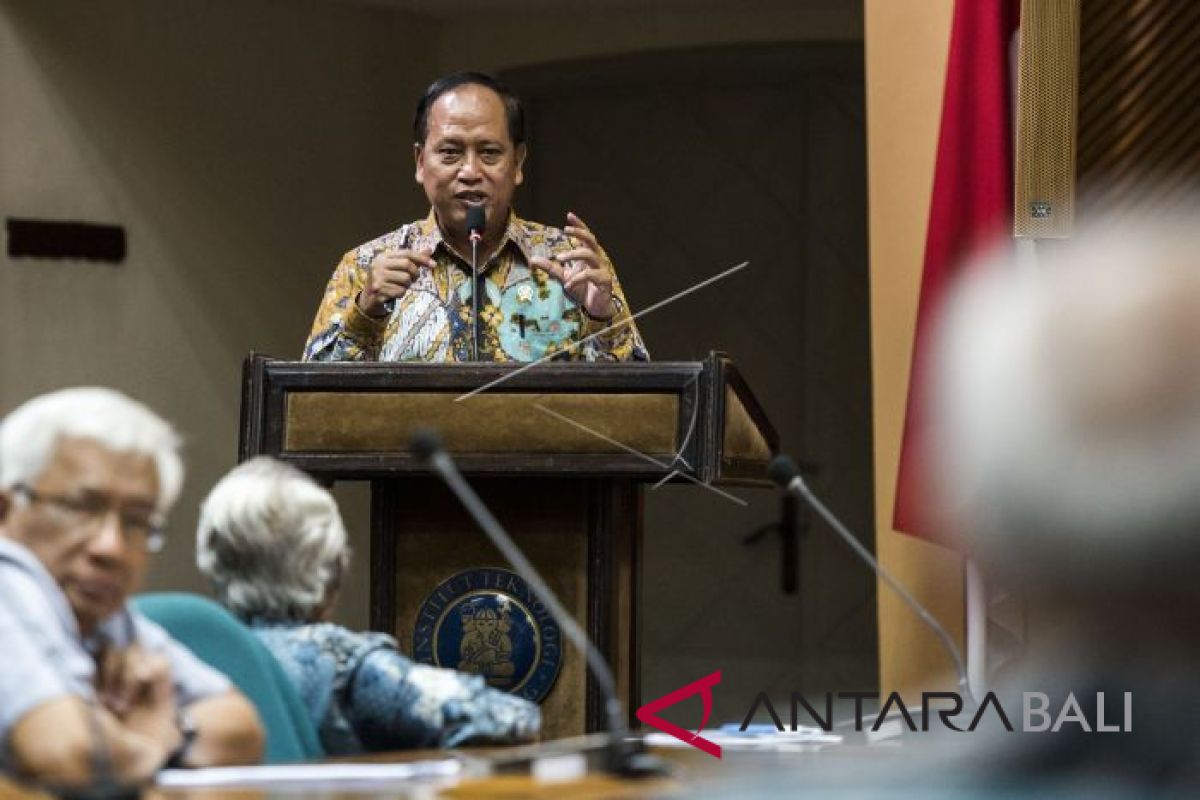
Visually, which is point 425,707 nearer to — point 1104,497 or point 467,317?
point 1104,497

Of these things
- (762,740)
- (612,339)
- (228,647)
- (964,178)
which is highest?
(964,178)

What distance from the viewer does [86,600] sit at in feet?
6.66

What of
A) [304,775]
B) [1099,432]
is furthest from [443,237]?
[1099,432]

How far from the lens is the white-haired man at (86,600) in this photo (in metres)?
1.92

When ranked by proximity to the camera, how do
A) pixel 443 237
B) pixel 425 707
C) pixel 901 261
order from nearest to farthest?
pixel 425 707
pixel 443 237
pixel 901 261

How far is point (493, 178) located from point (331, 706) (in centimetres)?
176

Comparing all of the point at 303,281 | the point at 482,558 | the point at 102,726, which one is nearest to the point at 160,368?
the point at 303,281

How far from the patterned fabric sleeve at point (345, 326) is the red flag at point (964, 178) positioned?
45.2 inches

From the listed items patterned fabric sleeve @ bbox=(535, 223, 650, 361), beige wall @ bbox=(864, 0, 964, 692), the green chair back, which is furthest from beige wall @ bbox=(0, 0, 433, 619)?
the green chair back

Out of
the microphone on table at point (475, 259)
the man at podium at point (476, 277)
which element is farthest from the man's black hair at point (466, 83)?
the microphone on table at point (475, 259)

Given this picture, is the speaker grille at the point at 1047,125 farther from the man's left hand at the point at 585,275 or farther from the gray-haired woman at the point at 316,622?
the gray-haired woman at the point at 316,622

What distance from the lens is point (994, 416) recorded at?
1301 millimetres

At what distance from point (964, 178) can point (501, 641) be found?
152 centimetres

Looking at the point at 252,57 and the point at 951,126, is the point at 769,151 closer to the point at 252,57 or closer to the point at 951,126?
the point at 252,57
